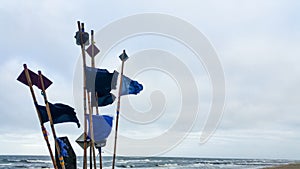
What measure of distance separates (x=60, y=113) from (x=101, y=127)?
57 cm

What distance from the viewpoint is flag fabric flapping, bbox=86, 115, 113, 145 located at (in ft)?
16.3

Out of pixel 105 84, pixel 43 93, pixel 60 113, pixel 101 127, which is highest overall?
pixel 105 84

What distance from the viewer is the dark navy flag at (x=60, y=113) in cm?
474

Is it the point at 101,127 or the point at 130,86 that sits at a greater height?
the point at 130,86

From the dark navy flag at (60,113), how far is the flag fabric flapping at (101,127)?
0.81ft

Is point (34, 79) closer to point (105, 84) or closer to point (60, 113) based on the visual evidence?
point (60, 113)

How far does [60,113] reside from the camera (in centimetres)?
481

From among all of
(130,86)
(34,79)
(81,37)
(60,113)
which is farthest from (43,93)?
(130,86)

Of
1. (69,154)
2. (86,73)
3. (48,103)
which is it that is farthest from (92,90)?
(69,154)

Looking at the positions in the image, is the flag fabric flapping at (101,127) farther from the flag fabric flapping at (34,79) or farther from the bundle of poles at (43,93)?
the flag fabric flapping at (34,79)

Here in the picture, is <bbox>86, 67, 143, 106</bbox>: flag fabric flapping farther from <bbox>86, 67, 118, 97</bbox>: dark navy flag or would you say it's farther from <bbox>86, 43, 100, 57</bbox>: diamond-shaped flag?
<bbox>86, 43, 100, 57</bbox>: diamond-shaped flag

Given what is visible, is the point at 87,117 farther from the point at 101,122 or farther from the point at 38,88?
the point at 38,88

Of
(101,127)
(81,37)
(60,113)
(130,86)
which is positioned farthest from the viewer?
(130,86)

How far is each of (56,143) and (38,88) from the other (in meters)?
0.71
